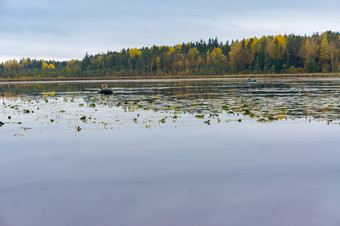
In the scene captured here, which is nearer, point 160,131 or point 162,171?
point 162,171

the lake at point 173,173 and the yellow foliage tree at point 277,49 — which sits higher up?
the yellow foliage tree at point 277,49

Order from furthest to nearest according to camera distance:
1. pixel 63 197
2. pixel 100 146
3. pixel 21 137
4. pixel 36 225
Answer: pixel 21 137, pixel 100 146, pixel 63 197, pixel 36 225

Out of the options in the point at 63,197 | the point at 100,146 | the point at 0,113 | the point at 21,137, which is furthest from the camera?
the point at 0,113

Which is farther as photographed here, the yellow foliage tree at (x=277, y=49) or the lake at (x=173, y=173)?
the yellow foliage tree at (x=277, y=49)

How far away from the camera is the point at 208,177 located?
37.1 ft

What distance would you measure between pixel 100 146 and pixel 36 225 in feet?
27.2

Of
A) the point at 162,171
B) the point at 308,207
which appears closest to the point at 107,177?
the point at 162,171

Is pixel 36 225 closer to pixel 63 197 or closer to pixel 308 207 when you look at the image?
pixel 63 197

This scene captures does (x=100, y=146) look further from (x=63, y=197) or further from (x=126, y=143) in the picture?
(x=63, y=197)

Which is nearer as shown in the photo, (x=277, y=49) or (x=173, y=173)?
(x=173, y=173)

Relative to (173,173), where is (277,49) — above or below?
above

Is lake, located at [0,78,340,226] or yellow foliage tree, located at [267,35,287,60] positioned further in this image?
yellow foliage tree, located at [267,35,287,60]

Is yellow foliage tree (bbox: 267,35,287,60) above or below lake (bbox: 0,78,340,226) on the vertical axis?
above

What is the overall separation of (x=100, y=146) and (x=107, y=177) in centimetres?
500
